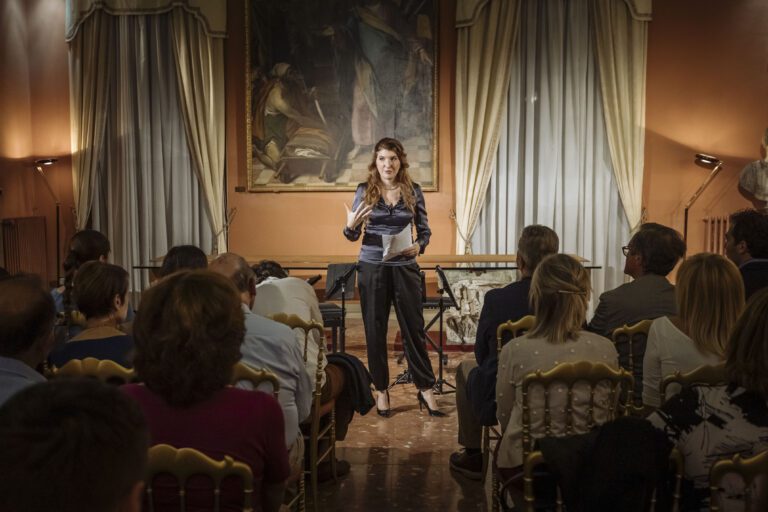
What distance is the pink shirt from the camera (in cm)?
175

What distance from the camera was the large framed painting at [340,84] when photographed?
791 centimetres

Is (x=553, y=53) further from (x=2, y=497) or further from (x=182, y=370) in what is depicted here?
(x=2, y=497)

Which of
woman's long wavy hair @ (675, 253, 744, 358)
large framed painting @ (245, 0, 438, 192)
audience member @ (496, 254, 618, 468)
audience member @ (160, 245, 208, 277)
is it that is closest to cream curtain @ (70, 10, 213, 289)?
large framed painting @ (245, 0, 438, 192)

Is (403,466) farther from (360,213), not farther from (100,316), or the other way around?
(100,316)

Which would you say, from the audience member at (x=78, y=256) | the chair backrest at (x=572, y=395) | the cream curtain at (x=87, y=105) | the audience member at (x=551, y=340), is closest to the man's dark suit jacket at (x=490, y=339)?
the audience member at (x=551, y=340)

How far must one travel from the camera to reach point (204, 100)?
8047mm

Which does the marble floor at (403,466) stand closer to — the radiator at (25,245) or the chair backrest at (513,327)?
the chair backrest at (513,327)

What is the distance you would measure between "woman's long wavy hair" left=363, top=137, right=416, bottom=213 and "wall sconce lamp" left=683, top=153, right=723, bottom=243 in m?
3.99

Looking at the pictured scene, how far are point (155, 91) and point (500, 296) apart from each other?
586cm

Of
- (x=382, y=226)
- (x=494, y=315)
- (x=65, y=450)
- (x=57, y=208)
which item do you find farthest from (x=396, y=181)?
(x=57, y=208)

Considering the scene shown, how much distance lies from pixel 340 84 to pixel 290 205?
1351 mm

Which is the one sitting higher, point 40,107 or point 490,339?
point 40,107

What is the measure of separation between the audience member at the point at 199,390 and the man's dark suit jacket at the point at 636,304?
6.25 feet

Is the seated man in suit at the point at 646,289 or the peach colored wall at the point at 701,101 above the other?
the peach colored wall at the point at 701,101
